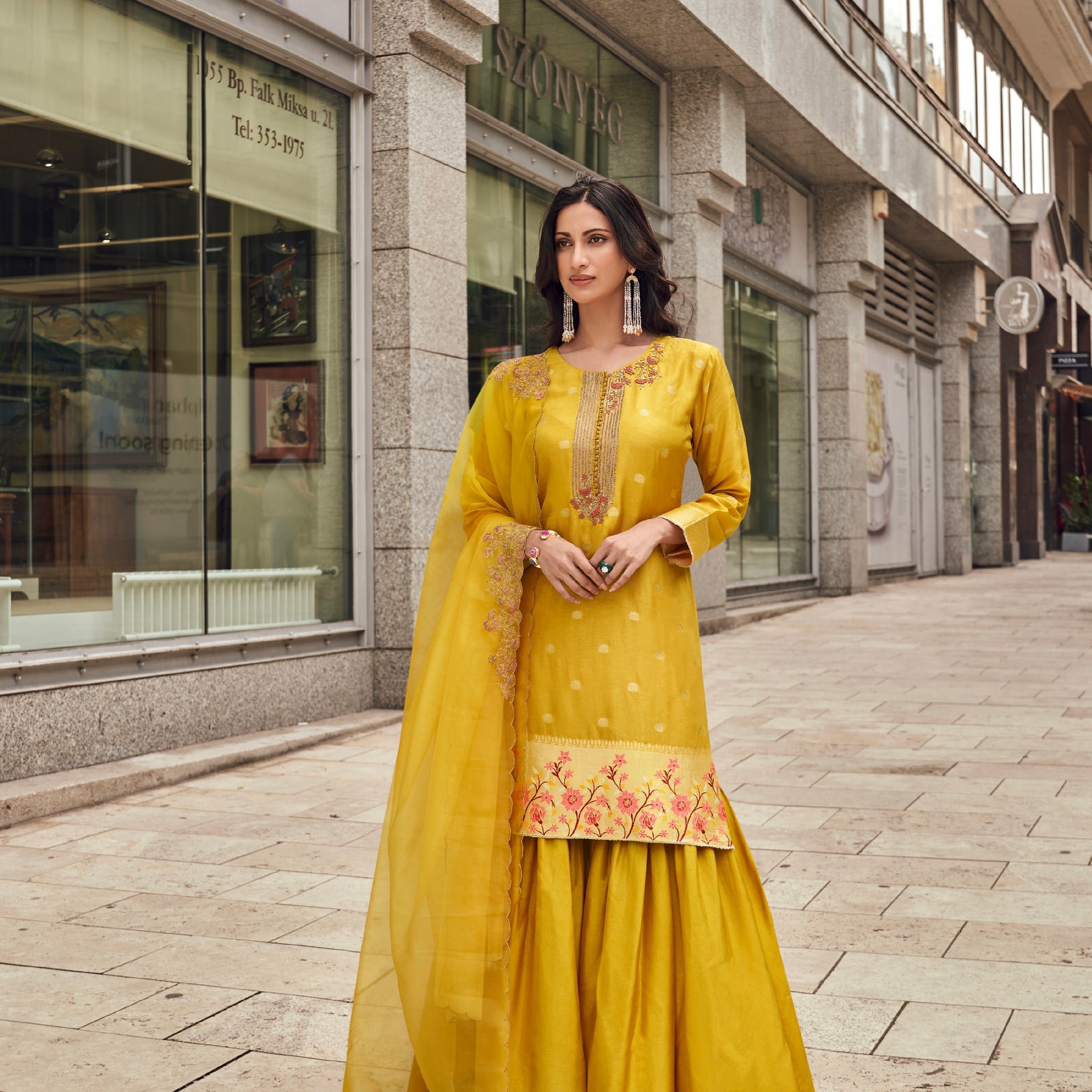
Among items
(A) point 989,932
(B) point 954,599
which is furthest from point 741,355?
(A) point 989,932

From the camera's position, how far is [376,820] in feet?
19.1

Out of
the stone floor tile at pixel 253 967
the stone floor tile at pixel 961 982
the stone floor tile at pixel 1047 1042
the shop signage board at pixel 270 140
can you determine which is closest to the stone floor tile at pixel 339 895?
the stone floor tile at pixel 253 967

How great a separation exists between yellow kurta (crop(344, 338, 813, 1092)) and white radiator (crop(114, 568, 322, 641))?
4673 millimetres

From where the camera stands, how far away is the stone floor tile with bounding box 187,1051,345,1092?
10.0 feet

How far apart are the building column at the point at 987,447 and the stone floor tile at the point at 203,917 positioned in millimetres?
23818

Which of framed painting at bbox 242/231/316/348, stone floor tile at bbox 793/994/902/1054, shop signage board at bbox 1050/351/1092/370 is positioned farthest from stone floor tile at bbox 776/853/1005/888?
shop signage board at bbox 1050/351/1092/370

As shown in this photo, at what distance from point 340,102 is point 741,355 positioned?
772cm

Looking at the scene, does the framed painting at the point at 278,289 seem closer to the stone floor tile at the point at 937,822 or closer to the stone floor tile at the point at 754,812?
the stone floor tile at the point at 754,812

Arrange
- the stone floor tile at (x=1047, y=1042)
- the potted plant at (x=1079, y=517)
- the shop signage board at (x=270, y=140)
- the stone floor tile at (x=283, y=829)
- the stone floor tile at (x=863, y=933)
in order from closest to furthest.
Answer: the stone floor tile at (x=1047, y=1042)
the stone floor tile at (x=863, y=933)
the stone floor tile at (x=283, y=829)
the shop signage board at (x=270, y=140)
the potted plant at (x=1079, y=517)

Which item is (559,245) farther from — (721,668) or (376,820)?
(721,668)

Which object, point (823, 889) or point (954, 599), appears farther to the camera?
point (954, 599)

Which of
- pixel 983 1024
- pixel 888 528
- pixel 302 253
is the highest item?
pixel 302 253

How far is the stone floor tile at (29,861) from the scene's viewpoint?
4.96m

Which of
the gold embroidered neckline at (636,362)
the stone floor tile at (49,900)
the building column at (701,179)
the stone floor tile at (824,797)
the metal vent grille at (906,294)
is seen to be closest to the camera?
Answer: the gold embroidered neckline at (636,362)
